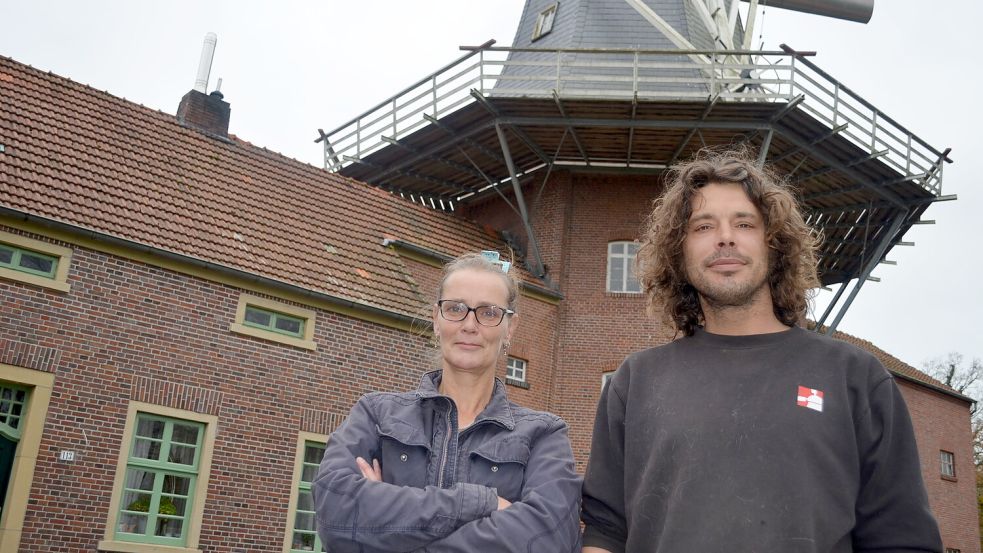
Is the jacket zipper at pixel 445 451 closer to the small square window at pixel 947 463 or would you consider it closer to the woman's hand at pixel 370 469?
the woman's hand at pixel 370 469

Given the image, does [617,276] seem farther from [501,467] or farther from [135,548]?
[501,467]

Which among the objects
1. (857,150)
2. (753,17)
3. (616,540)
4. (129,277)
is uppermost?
(753,17)

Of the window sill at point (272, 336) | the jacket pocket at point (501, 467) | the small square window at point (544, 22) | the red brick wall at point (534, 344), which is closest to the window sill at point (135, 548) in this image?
the window sill at point (272, 336)

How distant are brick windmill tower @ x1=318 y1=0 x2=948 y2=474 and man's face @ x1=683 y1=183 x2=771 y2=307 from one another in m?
12.3

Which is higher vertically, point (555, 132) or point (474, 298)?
point (555, 132)

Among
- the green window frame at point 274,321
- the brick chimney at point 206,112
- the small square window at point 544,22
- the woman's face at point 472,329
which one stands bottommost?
the woman's face at point 472,329

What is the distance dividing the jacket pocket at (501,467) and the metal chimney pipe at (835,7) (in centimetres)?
2379

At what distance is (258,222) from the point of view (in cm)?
1347

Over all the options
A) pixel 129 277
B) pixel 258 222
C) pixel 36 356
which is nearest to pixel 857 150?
pixel 258 222

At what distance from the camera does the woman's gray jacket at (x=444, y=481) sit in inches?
110

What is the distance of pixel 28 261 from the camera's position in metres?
10.4

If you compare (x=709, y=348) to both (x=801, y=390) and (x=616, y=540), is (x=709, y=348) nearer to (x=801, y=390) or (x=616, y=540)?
(x=801, y=390)

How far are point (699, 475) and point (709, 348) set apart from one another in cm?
49

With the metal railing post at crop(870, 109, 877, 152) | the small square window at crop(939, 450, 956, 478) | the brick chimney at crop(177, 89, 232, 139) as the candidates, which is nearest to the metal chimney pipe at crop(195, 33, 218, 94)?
the brick chimney at crop(177, 89, 232, 139)
